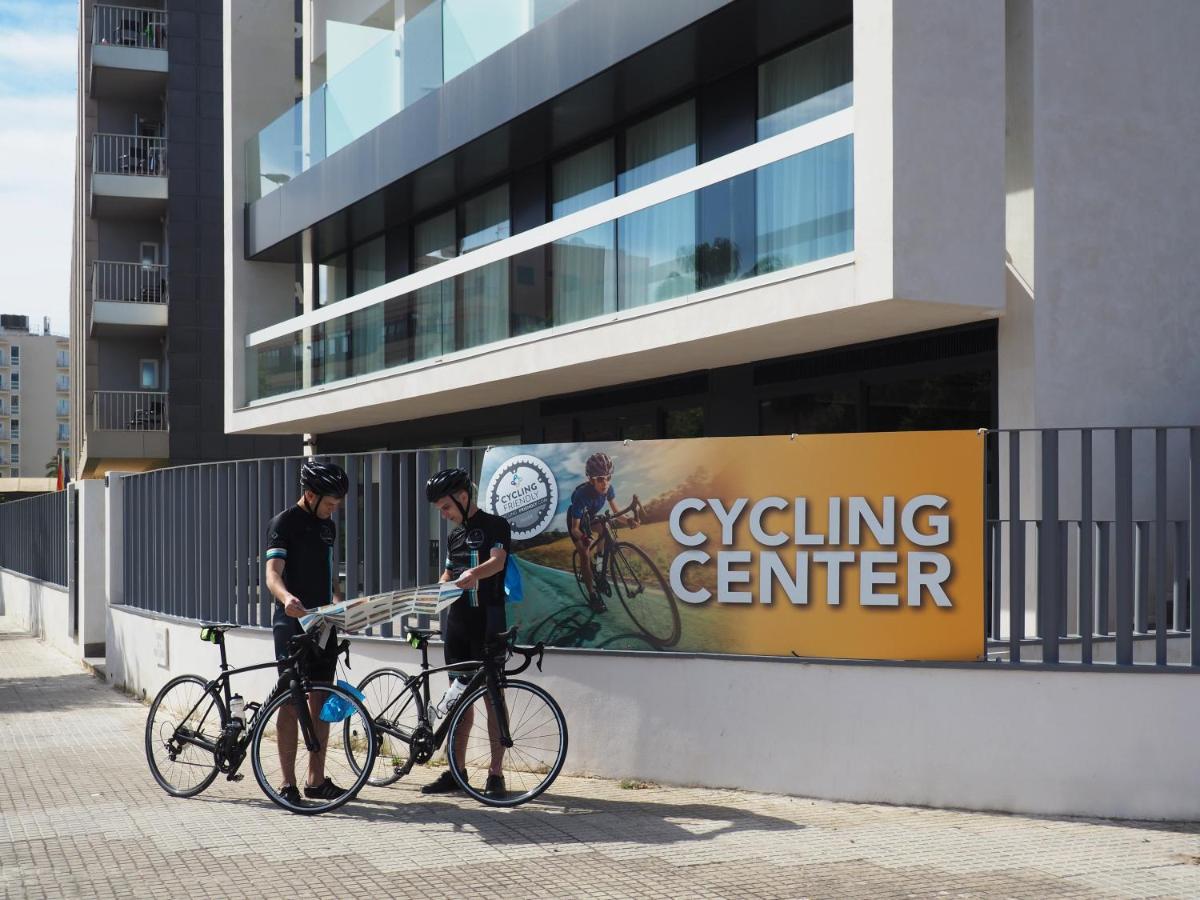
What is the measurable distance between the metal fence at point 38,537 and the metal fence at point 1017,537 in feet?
22.3

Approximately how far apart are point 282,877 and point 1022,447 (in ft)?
23.5

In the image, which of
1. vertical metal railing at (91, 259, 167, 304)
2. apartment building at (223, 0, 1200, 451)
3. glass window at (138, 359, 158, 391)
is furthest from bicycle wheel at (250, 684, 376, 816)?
glass window at (138, 359, 158, 391)

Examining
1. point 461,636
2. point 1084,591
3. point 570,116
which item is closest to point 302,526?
point 461,636

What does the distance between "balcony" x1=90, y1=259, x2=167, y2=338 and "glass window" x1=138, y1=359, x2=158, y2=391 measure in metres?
1.30

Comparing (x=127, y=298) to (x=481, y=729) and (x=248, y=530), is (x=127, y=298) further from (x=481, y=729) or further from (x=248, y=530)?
(x=481, y=729)

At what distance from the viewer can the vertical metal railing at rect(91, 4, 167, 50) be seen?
40.1 m

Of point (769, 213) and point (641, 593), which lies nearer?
point (641, 593)

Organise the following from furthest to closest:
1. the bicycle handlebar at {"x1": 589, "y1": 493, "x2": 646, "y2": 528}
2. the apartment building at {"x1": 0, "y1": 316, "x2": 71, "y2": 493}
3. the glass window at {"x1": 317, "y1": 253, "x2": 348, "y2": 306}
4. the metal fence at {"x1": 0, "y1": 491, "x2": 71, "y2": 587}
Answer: the apartment building at {"x1": 0, "y1": 316, "x2": 71, "y2": 493}
the glass window at {"x1": 317, "y1": 253, "x2": 348, "y2": 306}
the metal fence at {"x1": 0, "y1": 491, "x2": 71, "y2": 587}
the bicycle handlebar at {"x1": 589, "y1": 493, "x2": 646, "y2": 528}

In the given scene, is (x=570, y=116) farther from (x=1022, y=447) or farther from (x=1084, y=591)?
(x=1084, y=591)

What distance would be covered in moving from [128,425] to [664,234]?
29.5 meters

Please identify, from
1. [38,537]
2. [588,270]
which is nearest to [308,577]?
[588,270]

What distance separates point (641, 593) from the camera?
8938 millimetres

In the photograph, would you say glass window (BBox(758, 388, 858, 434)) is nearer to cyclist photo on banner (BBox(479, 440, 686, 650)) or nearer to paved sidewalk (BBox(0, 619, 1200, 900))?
cyclist photo on banner (BBox(479, 440, 686, 650))

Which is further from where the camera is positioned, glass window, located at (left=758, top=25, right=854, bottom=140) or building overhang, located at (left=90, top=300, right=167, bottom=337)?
building overhang, located at (left=90, top=300, right=167, bottom=337)
